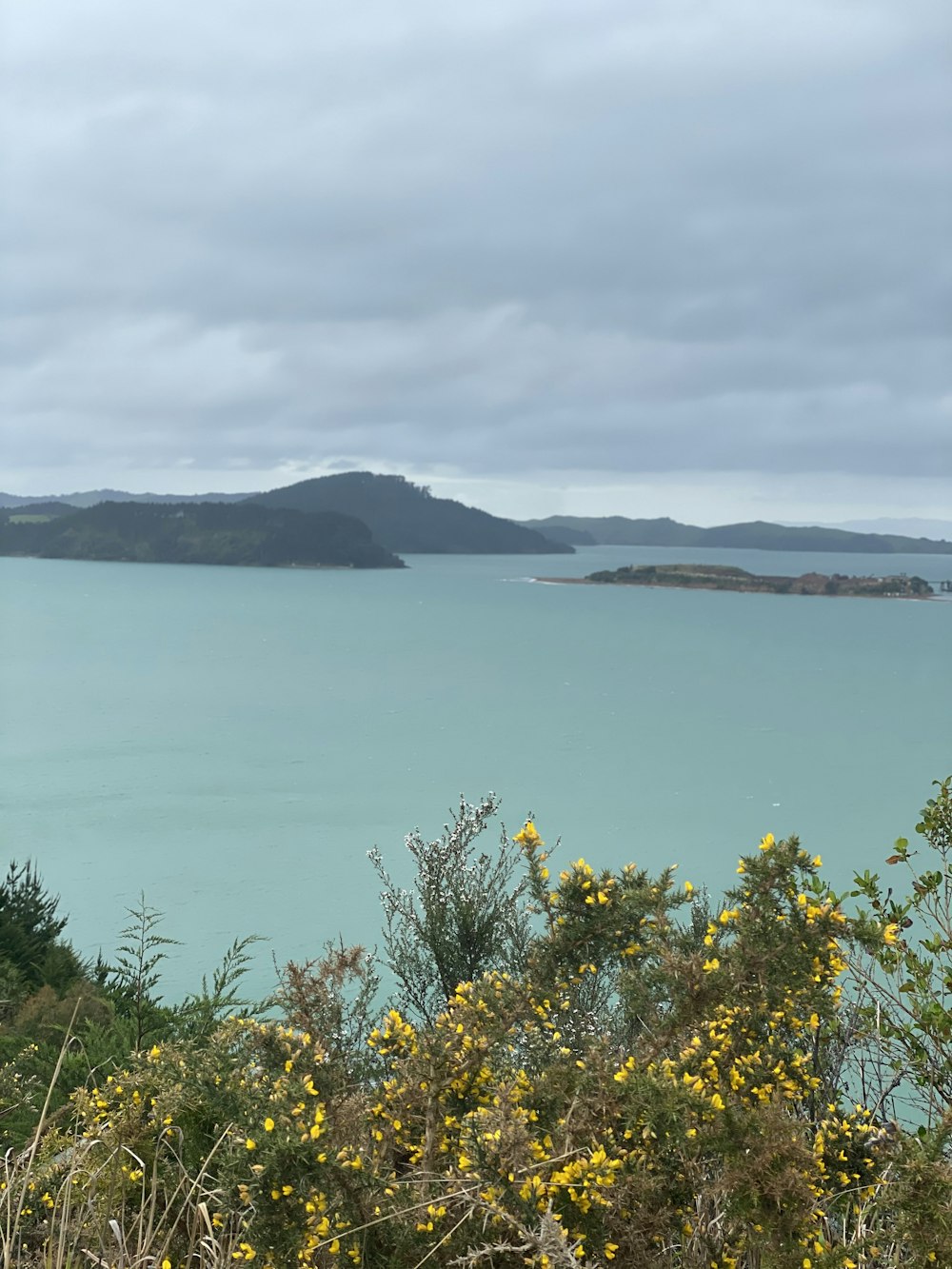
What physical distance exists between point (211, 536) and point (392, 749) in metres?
111

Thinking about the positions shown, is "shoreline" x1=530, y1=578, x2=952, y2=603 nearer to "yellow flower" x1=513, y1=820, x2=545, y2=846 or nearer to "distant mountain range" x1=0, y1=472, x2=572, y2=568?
A: "distant mountain range" x1=0, y1=472, x2=572, y2=568

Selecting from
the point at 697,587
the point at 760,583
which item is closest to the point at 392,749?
the point at 760,583

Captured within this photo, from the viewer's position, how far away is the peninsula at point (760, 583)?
352 feet

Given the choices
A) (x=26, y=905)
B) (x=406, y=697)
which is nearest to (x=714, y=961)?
(x=26, y=905)

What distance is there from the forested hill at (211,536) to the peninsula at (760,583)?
2922 cm

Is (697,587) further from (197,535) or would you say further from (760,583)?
(197,535)

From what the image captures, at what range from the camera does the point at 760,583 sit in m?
112

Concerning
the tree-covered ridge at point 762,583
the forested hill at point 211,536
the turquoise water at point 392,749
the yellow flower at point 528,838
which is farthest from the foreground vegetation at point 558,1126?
the forested hill at point 211,536

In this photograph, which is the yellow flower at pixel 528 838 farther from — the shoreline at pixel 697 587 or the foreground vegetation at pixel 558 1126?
the shoreline at pixel 697 587

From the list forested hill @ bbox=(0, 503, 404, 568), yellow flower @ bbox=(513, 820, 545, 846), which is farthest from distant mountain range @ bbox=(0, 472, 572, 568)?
yellow flower @ bbox=(513, 820, 545, 846)

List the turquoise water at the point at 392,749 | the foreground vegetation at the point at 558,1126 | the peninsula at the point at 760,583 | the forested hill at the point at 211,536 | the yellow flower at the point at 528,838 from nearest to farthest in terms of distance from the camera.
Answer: the foreground vegetation at the point at 558,1126, the yellow flower at the point at 528,838, the turquoise water at the point at 392,749, the peninsula at the point at 760,583, the forested hill at the point at 211,536

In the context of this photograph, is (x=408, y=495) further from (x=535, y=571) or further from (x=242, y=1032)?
(x=242, y=1032)

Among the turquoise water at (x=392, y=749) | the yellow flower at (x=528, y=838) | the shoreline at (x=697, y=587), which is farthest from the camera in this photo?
the shoreline at (x=697, y=587)

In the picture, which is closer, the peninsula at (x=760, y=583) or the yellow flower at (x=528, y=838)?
the yellow flower at (x=528, y=838)
